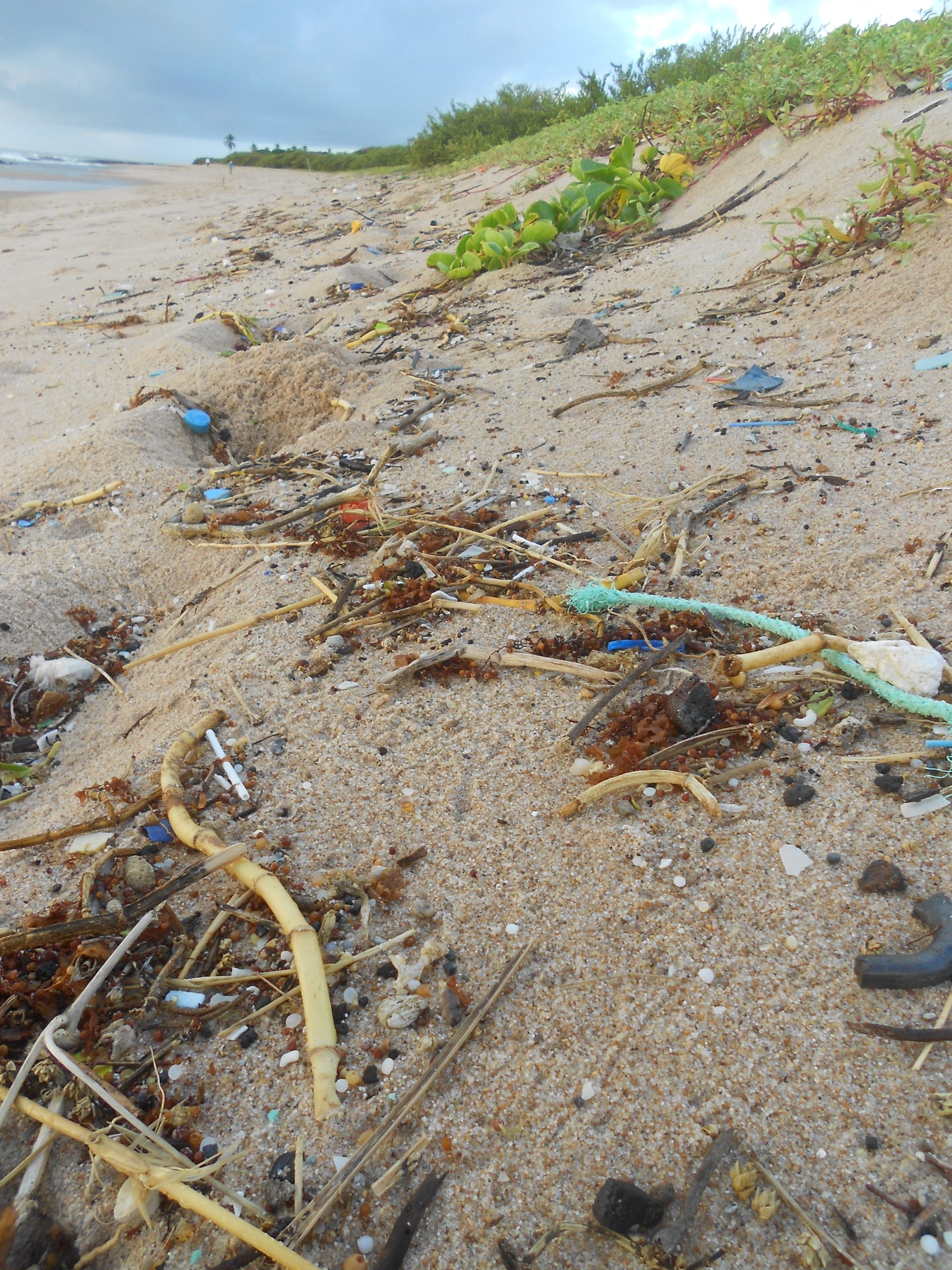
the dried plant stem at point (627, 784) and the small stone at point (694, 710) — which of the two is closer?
the dried plant stem at point (627, 784)

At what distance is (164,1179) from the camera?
119cm

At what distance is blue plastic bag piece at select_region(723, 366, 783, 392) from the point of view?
11.7 feet

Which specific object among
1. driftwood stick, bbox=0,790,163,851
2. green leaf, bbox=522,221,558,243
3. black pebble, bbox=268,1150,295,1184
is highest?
green leaf, bbox=522,221,558,243

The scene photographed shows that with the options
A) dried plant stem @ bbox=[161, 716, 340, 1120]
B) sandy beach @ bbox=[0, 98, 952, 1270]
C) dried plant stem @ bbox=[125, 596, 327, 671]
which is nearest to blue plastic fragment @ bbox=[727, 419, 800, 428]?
sandy beach @ bbox=[0, 98, 952, 1270]

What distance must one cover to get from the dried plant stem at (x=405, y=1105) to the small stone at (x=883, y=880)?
680 mm

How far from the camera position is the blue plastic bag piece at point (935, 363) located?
329 cm

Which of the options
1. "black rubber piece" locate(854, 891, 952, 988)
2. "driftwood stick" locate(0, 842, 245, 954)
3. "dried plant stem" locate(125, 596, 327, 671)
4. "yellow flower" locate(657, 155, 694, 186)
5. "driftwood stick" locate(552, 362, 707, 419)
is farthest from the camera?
"yellow flower" locate(657, 155, 694, 186)

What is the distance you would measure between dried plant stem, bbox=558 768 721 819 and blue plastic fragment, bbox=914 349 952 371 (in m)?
2.65

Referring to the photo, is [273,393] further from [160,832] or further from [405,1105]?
[405,1105]

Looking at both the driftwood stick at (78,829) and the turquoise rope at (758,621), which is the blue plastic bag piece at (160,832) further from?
the turquoise rope at (758,621)

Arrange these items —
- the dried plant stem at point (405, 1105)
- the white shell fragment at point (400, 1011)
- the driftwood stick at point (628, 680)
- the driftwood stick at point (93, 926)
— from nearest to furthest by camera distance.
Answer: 1. the dried plant stem at point (405, 1105)
2. the white shell fragment at point (400, 1011)
3. the driftwood stick at point (93, 926)
4. the driftwood stick at point (628, 680)

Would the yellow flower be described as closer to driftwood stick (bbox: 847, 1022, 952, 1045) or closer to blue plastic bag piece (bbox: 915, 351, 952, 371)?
blue plastic bag piece (bbox: 915, 351, 952, 371)

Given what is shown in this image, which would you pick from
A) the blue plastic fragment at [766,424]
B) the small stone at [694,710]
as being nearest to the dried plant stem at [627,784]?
the small stone at [694,710]

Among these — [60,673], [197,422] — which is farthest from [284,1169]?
[197,422]
